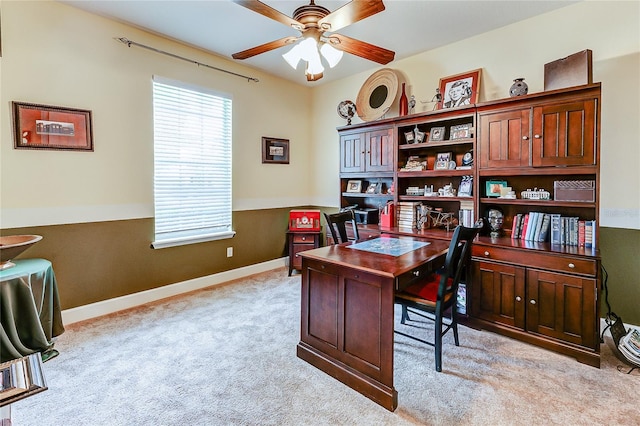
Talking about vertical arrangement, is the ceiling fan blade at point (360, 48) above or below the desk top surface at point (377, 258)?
above

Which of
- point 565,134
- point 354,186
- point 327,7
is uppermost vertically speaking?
point 327,7

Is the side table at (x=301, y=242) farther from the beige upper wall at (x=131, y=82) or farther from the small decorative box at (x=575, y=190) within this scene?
the small decorative box at (x=575, y=190)

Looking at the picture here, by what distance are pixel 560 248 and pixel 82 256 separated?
4.21 metres

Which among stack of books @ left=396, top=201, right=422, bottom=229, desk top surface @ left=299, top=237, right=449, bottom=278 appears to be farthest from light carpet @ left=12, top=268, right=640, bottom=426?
stack of books @ left=396, top=201, right=422, bottom=229

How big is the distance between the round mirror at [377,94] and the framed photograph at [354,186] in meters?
0.83

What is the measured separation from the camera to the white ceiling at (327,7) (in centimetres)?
285

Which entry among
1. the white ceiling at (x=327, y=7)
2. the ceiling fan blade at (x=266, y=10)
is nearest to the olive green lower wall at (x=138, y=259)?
the white ceiling at (x=327, y=7)

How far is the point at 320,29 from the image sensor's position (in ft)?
7.05

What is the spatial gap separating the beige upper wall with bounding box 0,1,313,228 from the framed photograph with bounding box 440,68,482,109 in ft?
8.58

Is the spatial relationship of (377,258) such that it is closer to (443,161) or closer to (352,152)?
(443,161)

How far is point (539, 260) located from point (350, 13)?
2274mm

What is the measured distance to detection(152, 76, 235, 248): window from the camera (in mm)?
3641

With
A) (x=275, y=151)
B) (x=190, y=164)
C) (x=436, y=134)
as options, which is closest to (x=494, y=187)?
(x=436, y=134)

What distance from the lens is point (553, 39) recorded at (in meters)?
2.96
